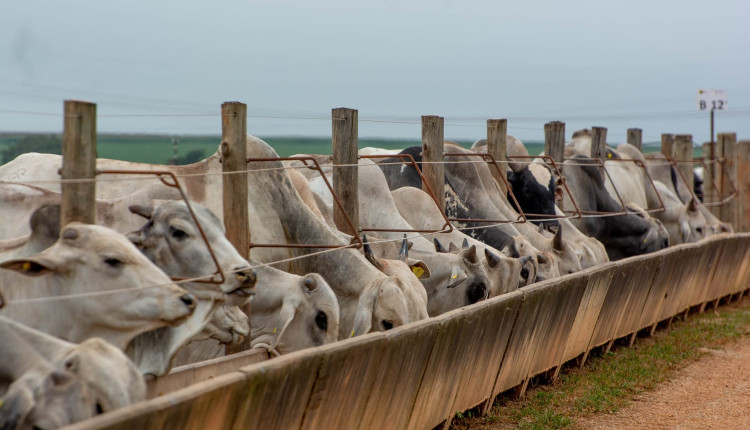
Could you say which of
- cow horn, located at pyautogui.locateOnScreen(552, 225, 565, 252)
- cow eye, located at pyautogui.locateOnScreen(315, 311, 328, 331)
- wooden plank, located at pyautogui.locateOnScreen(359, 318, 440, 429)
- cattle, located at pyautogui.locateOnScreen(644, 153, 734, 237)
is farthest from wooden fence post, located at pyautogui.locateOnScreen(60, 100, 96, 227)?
cattle, located at pyautogui.locateOnScreen(644, 153, 734, 237)

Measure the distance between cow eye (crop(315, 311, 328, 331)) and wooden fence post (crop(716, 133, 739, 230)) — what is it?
1408 centimetres

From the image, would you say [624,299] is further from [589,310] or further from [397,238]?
[397,238]

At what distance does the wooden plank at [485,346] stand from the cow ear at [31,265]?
9.04 feet

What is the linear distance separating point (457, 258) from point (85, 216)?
156 inches

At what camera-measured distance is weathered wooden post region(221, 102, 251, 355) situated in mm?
6047

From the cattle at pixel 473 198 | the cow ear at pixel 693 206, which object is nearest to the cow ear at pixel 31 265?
the cattle at pixel 473 198

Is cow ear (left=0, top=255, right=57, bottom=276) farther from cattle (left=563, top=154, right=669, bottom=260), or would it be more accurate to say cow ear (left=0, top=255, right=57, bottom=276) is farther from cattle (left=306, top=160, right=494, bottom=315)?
cattle (left=563, top=154, right=669, bottom=260)

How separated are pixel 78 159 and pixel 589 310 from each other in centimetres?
523

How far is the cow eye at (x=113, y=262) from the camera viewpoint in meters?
4.25

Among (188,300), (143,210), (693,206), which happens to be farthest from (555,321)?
(693,206)

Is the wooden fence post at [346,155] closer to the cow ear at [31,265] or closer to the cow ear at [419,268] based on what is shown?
the cow ear at [419,268]

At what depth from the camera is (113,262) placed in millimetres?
4262

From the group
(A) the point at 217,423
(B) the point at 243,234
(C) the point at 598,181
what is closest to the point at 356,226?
(B) the point at 243,234

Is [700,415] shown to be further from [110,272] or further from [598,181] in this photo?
[598,181]
